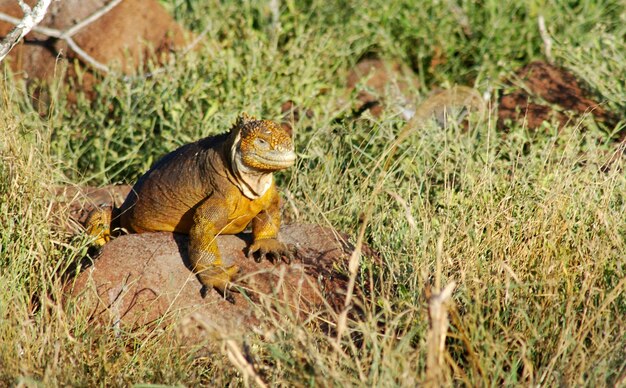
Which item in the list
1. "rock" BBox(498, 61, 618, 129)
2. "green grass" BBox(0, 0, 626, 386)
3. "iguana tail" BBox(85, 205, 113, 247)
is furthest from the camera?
"rock" BBox(498, 61, 618, 129)

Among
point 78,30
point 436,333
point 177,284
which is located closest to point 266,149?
point 177,284

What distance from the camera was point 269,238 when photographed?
5234mm

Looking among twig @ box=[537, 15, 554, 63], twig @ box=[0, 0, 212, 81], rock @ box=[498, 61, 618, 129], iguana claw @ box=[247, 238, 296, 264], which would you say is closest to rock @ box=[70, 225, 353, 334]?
iguana claw @ box=[247, 238, 296, 264]

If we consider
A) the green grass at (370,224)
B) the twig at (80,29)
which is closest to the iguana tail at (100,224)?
the green grass at (370,224)

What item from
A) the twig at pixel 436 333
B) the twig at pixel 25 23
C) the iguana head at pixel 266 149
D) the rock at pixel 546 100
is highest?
the twig at pixel 25 23

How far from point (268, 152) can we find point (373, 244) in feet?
3.20

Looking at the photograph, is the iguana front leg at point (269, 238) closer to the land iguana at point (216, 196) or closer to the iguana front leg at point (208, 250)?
the land iguana at point (216, 196)

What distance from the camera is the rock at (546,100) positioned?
7.01m

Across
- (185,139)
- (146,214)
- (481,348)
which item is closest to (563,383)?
(481,348)

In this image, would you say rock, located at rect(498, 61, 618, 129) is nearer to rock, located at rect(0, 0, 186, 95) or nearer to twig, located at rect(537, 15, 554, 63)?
twig, located at rect(537, 15, 554, 63)

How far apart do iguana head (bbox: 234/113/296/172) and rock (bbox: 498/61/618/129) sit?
2417mm

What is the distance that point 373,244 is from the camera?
17.9ft

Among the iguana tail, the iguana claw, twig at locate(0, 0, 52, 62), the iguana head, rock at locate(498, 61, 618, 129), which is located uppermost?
twig at locate(0, 0, 52, 62)

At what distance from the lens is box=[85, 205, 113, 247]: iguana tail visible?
557cm
